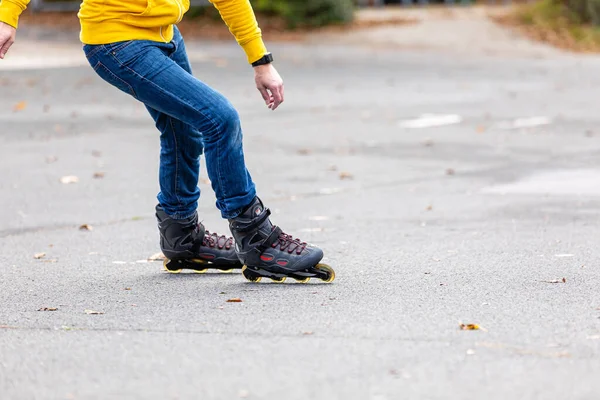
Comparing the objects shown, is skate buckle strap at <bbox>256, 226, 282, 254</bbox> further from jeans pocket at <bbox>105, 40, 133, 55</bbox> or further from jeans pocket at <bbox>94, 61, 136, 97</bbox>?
jeans pocket at <bbox>105, 40, 133, 55</bbox>

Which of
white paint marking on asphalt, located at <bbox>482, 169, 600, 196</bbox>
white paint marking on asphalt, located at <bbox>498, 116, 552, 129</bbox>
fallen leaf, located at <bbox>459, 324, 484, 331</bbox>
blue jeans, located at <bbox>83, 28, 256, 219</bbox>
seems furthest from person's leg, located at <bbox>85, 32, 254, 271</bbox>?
white paint marking on asphalt, located at <bbox>498, 116, 552, 129</bbox>

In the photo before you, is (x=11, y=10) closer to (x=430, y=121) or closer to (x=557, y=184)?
(x=557, y=184)

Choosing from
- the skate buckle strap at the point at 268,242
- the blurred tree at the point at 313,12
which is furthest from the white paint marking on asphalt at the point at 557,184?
the blurred tree at the point at 313,12

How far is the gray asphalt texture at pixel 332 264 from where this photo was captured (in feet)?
12.6

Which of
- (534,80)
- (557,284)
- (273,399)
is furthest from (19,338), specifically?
(534,80)

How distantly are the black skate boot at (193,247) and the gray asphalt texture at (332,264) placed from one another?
10cm

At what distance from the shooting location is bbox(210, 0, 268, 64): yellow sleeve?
529 centimetres

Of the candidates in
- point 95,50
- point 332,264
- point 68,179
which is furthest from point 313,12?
point 95,50

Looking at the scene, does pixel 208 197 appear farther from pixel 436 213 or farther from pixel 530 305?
pixel 530 305

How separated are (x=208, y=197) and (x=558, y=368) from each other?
494 cm

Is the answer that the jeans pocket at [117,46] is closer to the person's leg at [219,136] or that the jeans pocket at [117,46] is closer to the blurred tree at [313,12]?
the person's leg at [219,136]

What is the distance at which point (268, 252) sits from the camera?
5320 mm

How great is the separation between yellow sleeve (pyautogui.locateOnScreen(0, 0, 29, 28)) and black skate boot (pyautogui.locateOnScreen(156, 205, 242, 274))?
1.21 metres

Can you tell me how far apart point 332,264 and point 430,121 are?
25.3 ft
